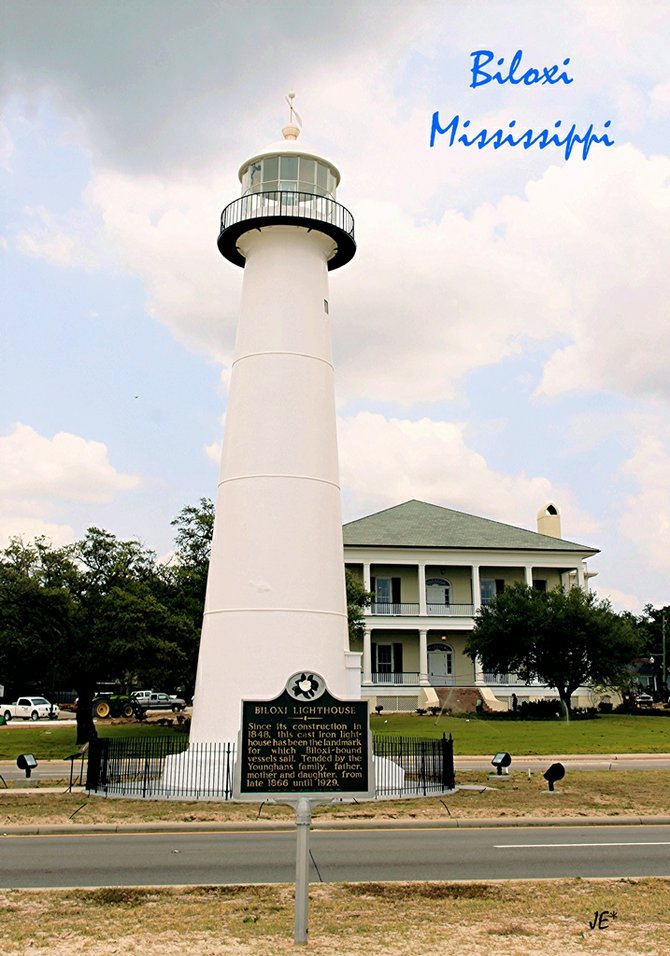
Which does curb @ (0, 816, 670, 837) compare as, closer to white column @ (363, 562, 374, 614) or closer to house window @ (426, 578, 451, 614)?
white column @ (363, 562, 374, 614)

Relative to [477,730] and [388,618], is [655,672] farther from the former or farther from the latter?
[477,730]

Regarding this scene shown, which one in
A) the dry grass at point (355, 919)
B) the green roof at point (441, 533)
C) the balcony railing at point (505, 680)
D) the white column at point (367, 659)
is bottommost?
the dry grass at point (355, 919)

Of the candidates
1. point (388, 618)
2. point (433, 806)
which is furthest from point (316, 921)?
point (388, 618)

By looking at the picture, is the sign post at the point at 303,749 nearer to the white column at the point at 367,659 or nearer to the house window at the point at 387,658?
the white column at the point at 367,659

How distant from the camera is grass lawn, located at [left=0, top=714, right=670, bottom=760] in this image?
109 feet

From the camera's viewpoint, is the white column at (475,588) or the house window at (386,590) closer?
the white column at (475,588)

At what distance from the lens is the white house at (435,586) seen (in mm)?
54875

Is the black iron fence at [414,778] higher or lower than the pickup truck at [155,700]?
lower

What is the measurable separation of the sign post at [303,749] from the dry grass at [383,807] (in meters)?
6.49

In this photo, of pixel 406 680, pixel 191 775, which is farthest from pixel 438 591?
pixel 191 775

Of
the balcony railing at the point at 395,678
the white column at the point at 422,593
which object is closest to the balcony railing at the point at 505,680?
the balcony railing at the point at 395,678

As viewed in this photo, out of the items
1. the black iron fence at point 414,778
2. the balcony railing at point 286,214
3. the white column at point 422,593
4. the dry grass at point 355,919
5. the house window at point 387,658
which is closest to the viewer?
the dry grass at point 355,919

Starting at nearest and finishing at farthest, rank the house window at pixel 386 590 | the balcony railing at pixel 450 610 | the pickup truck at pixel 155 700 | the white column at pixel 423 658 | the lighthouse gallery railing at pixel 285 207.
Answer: the lighthouse gallery railing at pixel 285 207
the white column at pixel 423 658
the balcony railing at pixel 450 610
the house window at pixel 386 590
the pickup truck at pixel 155 700

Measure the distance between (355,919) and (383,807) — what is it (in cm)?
935
